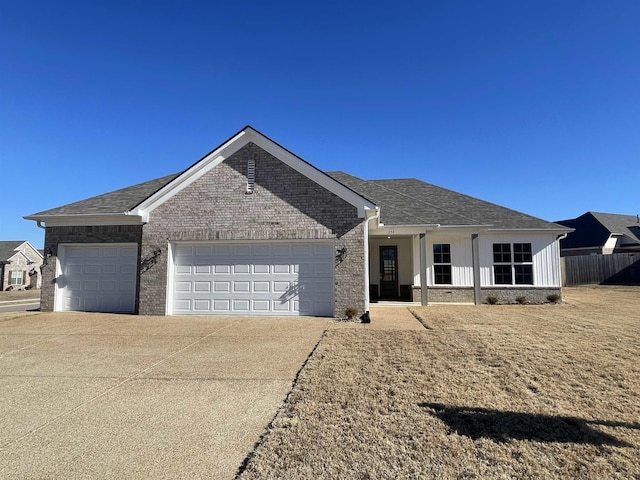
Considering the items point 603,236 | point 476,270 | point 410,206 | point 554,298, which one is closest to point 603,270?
point 603,236

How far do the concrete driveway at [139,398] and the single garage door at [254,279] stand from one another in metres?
2.40

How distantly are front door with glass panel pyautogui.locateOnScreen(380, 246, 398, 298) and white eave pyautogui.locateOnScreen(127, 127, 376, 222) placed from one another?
22.1ft

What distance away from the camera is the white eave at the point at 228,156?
11500 mm

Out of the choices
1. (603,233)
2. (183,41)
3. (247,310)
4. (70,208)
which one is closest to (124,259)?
(70,208)

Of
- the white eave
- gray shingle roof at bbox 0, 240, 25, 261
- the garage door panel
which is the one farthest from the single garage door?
gray shingle roof at bbox 0, 240, 25, 261

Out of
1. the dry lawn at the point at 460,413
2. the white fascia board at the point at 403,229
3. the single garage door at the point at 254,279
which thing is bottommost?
the dry lawn at the point at 460,413

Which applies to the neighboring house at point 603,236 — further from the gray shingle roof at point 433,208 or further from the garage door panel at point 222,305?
the garage door panel at point 222,305

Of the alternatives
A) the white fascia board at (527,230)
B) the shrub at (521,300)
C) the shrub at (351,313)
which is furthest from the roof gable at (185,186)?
the shrub at (521,300)

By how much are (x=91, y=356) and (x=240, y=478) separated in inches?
210

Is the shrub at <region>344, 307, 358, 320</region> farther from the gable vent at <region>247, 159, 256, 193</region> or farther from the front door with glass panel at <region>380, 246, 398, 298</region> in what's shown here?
the front door with glass panel at <region>380, 246, 398, 298</region>

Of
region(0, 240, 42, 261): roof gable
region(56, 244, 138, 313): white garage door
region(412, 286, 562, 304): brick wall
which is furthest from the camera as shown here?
region(0, 240, 42, 261): roof gable

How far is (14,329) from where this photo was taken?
31.9ft

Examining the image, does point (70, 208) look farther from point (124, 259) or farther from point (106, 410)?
point (106, 410)

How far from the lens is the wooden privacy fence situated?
2673 centimetres
